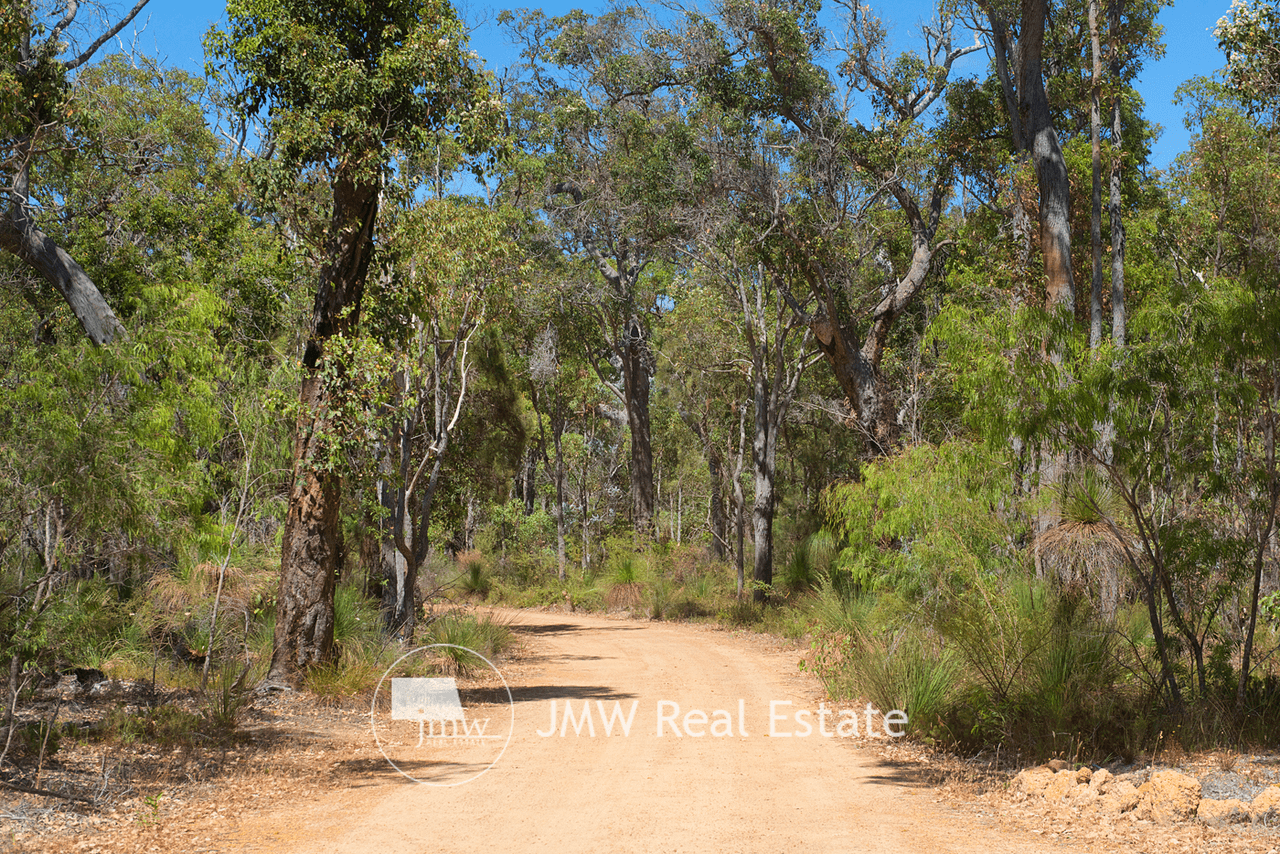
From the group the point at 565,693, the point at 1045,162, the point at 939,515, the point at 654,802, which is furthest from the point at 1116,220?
the point at 654,802

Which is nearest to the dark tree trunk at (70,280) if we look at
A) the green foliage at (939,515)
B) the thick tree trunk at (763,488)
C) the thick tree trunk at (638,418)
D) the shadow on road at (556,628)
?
the shadow on road at (556,628)

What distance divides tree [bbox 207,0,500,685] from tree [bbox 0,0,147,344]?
6.55 feet

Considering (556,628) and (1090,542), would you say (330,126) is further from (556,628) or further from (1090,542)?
(556,628)

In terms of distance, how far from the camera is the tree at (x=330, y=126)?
35.9 feet

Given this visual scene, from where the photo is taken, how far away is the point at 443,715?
10.8m

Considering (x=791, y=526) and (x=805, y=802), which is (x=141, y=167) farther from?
(x=791, y=526)

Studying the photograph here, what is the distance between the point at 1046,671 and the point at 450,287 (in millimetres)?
8698

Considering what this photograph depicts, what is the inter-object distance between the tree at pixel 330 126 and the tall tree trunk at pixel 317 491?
12 mm

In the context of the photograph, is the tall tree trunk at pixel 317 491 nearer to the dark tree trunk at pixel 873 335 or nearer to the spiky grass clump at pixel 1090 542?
the spiky grass clump at pixel 1090 542

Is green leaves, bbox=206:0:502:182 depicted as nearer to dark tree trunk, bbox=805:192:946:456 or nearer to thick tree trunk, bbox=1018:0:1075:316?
thick tree trunk, bbox=1018:0:1075:316

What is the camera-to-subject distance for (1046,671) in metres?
8.36

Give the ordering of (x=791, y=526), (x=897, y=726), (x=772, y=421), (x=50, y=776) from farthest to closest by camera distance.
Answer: (x=791, y=526) < (x=772, y=421) < (x=897, y=726) < (x=50, y=776)

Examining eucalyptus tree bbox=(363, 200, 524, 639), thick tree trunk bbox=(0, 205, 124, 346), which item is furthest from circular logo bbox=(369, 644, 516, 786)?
thick tree trunk bbox=(0, 205, 124, 346)

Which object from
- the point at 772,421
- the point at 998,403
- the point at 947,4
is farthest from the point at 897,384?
the point at 998,403
